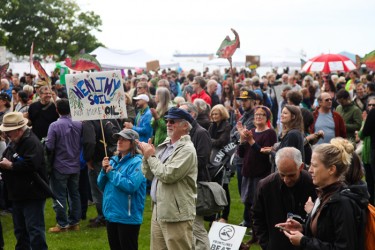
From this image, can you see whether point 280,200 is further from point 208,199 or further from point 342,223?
point 208,199

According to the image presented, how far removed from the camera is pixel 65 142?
9.75m

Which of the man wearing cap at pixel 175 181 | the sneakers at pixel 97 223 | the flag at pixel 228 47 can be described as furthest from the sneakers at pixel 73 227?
the man wearing cap at pixel 175 181

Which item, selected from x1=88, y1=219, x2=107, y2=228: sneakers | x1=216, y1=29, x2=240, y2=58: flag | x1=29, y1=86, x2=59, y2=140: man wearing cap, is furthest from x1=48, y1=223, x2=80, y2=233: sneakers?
x1=216, y1=29, x2=240, y2=58: flag

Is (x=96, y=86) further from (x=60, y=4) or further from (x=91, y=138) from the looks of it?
(x=60, y=4)

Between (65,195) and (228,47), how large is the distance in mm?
3568

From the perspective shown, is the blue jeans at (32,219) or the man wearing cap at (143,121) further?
the man wearing cap at (143,121)

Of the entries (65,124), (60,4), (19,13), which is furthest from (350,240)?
(60,4)

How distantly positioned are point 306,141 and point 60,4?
48604 mm

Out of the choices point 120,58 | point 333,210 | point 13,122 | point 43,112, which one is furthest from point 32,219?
point 120,58

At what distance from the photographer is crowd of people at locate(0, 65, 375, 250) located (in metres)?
4.75

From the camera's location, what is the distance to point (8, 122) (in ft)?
26.0

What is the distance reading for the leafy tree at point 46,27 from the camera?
5050cm

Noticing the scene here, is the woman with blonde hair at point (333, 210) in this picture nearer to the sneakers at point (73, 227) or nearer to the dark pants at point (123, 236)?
the dark pants at point (123, 236)

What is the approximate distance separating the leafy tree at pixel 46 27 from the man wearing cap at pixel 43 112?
37.7 meters
